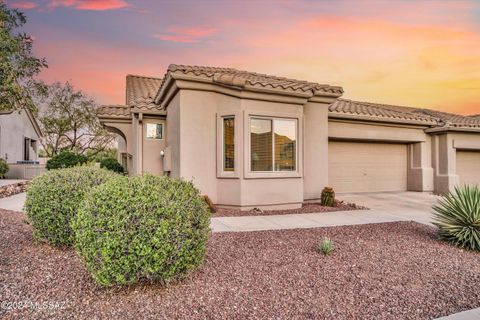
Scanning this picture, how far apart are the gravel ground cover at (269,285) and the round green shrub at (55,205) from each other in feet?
0.99

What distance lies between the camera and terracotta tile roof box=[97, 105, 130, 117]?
1253cm

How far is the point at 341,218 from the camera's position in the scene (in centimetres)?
841

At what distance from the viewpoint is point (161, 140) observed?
38.7ft

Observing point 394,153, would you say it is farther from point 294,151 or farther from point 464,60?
point 294,151

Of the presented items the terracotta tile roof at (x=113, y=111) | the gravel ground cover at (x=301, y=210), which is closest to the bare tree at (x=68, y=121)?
the terracotta tile roof at (x=113, y=111)

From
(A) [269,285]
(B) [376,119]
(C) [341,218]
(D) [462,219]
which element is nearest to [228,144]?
(C) [341,218]

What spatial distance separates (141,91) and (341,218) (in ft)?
38.6

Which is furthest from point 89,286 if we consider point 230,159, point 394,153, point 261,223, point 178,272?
point 394,153

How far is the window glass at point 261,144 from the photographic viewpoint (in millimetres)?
9289

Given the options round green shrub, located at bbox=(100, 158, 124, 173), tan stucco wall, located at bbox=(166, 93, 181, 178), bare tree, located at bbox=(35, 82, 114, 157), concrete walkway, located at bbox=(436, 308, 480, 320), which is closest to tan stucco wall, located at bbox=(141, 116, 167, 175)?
tan stucco wall, located at bbox=(166, 93, 181, 178)

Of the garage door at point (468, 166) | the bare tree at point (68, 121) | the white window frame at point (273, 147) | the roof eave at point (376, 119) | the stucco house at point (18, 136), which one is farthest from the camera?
the bare tree at point (68, 121)

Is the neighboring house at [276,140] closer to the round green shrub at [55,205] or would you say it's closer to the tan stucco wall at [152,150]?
the tan stucco wall at [152,150]

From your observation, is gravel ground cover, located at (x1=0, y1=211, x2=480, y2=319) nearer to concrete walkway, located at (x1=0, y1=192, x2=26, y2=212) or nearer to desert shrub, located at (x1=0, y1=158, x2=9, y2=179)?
concrete walkway, located at (x1=0, y1=192, x2=26, y2=212)

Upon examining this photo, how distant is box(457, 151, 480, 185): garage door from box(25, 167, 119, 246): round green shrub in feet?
58.1
